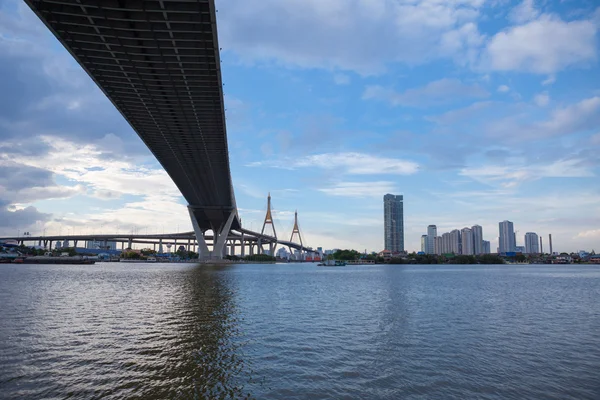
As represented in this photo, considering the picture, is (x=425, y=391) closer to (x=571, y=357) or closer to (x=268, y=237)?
(x=571, y=357)

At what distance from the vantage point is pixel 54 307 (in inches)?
907

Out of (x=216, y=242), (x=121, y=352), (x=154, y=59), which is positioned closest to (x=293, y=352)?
(x=121, y=352)

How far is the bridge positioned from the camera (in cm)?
2530

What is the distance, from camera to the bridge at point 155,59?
83.0 feet

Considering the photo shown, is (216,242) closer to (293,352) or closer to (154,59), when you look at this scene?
(154,59)

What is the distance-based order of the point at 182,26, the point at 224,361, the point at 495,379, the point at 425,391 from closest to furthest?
the point at 425,391 < the point at 495,379 < the point at 224,361 < the point at 182,26

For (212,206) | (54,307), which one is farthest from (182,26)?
(212,206)

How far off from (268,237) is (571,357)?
557ft

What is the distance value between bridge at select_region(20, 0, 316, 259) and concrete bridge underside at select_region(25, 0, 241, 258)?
0.05 meters

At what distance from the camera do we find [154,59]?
32.2 meters

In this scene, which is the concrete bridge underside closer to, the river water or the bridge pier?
the river water

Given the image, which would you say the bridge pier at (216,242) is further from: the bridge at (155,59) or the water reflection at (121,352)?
the water reflection at (121,352)

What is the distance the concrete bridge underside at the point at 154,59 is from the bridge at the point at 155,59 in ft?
0.16

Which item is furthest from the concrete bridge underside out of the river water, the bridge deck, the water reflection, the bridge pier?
the bridge pier
